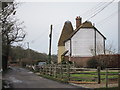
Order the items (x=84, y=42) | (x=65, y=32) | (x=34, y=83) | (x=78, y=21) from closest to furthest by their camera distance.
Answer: (x=34, y=83), (x=84, y=42), (x=78, y=21), (x=65, y=32)

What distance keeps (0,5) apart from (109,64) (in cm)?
2974

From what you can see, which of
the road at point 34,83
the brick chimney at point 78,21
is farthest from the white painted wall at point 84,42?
the road at point 34,83

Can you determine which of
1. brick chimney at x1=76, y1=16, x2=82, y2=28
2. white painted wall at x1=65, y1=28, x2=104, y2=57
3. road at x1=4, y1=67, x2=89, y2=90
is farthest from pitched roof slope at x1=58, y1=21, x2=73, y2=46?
road at x1=4, y1=67, x2=89, y2=90

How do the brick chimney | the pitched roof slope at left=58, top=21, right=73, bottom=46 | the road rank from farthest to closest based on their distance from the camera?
the pitched roof slope at left=58, top=21, right=73, bottom=46 → the brick chimney → the road

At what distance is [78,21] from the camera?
194 ft

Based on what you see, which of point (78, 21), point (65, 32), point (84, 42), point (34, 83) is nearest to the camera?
point (34, 83)

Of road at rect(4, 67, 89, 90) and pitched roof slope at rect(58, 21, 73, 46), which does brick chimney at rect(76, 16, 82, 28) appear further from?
road at rect(4, 67, 89, 90)

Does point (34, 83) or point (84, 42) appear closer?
point (34, 83)

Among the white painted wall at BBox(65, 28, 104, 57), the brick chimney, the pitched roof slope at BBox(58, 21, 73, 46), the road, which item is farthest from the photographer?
the pitched roof slope at BBox(58, 21, 73, 46)

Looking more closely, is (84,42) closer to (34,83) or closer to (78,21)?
(78,21)

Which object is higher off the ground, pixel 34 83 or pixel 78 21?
pixel 78 21

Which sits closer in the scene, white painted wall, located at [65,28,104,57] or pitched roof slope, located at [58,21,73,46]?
white painted wall, located at [65,28,104,57]

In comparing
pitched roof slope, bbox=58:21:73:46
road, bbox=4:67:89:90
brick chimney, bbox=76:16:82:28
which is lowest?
road, bbox=4:67:89:90

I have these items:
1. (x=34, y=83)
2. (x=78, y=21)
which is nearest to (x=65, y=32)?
(x=78, y=21)
